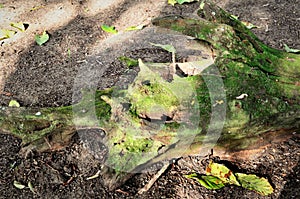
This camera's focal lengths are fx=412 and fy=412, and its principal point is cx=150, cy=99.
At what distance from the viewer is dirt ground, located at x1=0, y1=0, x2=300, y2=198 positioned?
1825 mm

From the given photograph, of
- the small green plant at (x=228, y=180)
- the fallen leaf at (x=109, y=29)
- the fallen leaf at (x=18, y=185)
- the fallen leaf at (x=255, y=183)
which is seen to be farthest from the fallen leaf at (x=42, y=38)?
the fallen leaf at (x=255, y=183)

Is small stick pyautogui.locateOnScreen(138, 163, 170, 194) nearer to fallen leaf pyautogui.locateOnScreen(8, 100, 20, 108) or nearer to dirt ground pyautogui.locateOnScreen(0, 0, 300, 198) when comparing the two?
dirt ground pyautogui.locateOnScreen(0, 0, 300, 198)

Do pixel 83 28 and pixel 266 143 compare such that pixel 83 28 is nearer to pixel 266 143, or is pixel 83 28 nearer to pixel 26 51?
pixel 26 51

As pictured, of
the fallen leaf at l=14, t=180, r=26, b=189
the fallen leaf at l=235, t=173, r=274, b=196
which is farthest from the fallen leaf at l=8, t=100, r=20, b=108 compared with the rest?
the fallen leaf at l=235, t=173, r=274, b=196

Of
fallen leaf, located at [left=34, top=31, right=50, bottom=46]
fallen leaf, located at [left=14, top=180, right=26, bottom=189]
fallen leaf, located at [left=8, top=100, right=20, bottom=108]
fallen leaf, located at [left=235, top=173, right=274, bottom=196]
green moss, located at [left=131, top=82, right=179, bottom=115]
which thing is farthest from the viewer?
fallen leaf, located at [left=34, top=31, right=50, bottom=46]

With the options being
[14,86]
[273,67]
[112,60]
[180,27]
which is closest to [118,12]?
[112,60]

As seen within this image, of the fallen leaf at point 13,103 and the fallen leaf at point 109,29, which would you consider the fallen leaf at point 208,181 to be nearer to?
the fallen leaf at point 13,103

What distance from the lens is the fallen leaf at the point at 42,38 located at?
2.69 metres

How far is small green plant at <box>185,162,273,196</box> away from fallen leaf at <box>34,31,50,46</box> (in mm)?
1419

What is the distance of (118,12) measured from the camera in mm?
2949

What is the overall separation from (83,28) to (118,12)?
298 mm

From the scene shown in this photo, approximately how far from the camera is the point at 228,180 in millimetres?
1778

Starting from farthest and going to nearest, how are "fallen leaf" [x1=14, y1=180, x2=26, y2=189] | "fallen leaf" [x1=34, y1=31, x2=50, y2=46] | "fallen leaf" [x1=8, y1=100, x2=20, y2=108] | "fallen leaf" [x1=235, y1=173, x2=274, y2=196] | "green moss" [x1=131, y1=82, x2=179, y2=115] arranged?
1. "fallen leaf" [x1=34, y1=31, x2=50, y2=46]
2. "fallen leaf" [x1=8, y1=100, x2=20, y2=108]
3. "fallen leaf" [x1=14, y1=180, x2=26, y2=189]
4. "fallen leaf" [x1=235, y1=173, x2=274, y2=196]
5. "green moss" [x1=131, y1=82, x2=179, y2=115]

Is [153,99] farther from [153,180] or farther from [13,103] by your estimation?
[13,103]
